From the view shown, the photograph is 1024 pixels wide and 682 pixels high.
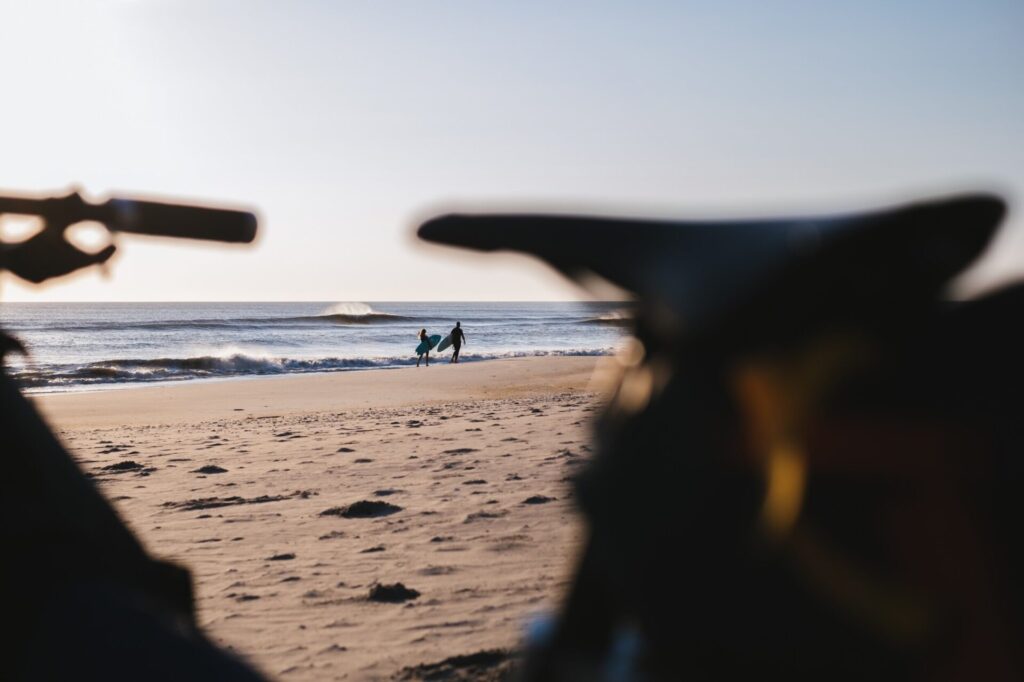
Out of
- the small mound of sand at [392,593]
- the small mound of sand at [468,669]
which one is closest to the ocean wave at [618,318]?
the small mound of sand at [468,669]

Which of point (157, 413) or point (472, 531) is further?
point (157, 413)

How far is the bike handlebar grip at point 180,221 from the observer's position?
5.71 feet

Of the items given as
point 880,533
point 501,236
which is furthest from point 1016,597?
point 501,236

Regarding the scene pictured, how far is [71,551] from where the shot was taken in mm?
1695

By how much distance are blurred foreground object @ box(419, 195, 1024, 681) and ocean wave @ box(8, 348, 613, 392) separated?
21.6 metres

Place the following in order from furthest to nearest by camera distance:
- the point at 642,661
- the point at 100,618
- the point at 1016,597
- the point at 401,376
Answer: the point at 401,376 → the point at 100,618 → the point at 642,661 → the point at 1016,597

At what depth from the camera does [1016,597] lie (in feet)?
2.39

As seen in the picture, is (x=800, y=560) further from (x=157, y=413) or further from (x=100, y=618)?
(x=157, y=413)

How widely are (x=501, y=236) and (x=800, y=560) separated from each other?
525mm

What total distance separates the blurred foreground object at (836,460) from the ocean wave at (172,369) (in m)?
21.6

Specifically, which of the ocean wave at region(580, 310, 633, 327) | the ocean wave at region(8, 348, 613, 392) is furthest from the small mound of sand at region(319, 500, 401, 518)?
the ocean wave at region(8, 348, 613, 392)

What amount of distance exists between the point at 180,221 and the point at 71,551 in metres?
0.74

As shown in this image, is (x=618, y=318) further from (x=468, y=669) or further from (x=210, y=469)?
(x=210, y=469)

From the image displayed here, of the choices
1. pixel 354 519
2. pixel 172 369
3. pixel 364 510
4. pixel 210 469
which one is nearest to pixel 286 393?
pixel 172 369
